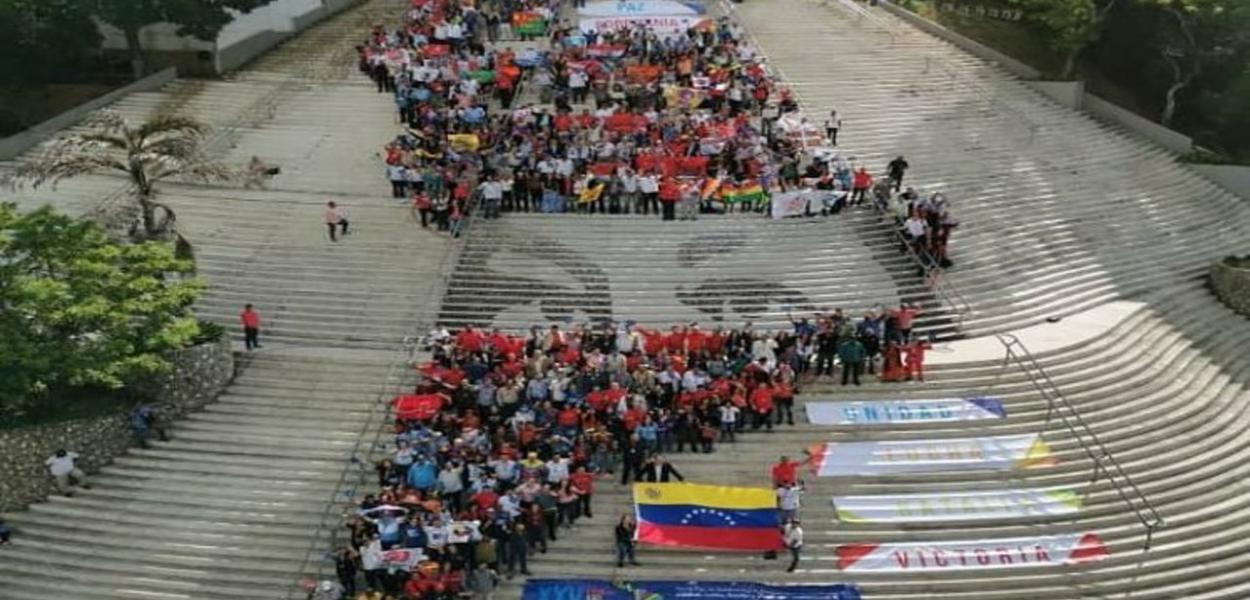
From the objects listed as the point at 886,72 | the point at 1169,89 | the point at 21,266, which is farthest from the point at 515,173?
the point at 1169,89

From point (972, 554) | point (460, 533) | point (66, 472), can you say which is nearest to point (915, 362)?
point (972, 554)

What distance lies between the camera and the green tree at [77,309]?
20.0 metres

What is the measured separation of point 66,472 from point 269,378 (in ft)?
14.1

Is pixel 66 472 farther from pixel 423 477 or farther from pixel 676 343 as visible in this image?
pixel 676 343

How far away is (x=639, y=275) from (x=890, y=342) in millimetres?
6322

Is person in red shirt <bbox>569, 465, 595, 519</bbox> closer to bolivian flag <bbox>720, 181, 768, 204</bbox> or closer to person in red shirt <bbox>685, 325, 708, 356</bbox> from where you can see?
person in red shirt <bbox>685, 325, 708, 356</bbox>

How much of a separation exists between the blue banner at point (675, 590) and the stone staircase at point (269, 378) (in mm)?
4199

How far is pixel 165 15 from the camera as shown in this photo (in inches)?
1448

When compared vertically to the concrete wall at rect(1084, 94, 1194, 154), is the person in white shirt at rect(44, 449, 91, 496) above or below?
below

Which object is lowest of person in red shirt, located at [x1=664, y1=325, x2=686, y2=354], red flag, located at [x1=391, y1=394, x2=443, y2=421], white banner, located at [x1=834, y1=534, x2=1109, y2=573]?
white banner, located at [x1=834, y1=534, x2=1109, y2=573]

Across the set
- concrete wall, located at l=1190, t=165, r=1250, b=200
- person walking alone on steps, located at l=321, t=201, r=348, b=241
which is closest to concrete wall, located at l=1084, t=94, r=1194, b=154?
concrete wall, located at l=1190, t=165, r=1250, b=200

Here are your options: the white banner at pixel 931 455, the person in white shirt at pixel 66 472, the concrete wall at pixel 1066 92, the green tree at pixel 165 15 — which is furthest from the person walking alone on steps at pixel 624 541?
the concrete wall at pixel 1066 92

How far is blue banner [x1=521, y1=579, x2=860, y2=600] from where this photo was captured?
18.6 m

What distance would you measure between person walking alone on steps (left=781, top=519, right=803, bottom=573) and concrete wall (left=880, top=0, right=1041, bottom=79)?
85.9ft
